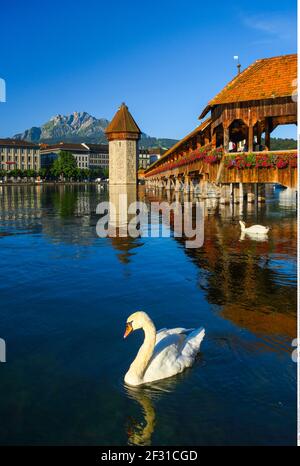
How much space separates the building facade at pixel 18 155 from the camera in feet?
482

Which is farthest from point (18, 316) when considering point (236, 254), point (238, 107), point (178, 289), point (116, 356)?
point (238, 107)

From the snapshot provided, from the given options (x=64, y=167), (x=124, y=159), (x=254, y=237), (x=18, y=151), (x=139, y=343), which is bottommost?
(x=139, y=343)

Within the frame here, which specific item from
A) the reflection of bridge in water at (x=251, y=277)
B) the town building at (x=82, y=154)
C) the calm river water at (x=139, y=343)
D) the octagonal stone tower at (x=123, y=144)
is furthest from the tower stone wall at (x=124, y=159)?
the town building at (x=82, y=154)

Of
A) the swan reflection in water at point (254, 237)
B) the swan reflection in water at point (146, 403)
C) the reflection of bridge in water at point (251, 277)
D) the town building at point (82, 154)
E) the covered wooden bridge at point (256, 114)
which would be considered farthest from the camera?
the town building at point (82, 154)

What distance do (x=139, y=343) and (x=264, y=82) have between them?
61.9ft

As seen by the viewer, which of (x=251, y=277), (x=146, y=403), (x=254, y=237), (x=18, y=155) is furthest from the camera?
(x=18, y=155)

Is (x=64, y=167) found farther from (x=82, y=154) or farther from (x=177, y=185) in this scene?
(x=177, y=185)

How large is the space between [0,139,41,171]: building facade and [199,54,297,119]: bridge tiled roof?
431 feet

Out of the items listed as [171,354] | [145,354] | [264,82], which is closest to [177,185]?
[264,82]

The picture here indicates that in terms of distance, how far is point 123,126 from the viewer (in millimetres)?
87250

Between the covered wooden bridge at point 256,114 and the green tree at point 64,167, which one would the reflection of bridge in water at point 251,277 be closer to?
the covered wooden bridge at point 256,114

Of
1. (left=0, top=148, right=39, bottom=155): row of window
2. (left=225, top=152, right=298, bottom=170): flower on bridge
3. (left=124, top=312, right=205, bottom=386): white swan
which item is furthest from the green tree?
(left=124, top=312, right=205, bottom=386): white swan

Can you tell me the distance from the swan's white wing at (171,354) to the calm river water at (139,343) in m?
0.16
